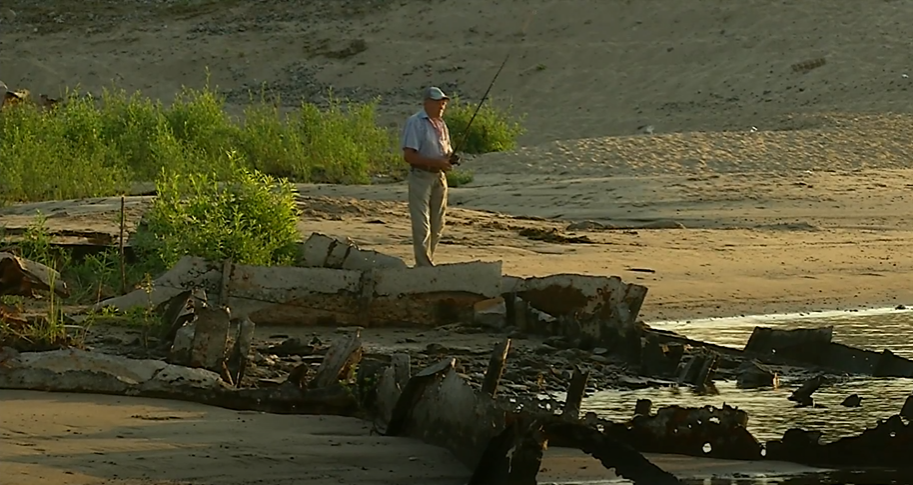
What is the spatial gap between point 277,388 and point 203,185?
521cm

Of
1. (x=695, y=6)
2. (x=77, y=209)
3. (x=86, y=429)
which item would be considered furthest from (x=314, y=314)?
(x=695, y=6)

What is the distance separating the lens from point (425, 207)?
1131 centimetres

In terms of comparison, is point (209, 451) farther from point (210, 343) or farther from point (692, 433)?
point (692, 433)

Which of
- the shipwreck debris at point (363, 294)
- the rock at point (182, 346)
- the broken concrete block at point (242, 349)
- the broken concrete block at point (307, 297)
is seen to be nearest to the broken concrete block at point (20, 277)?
the rock at point (182, 346)

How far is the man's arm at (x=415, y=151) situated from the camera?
1112cm

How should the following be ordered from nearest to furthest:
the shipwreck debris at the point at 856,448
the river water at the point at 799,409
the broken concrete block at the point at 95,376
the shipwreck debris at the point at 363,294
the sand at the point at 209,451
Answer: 1. the sand at the point at 209,451
2. the shipwreck debris at the point at 856,448
3. the broken concrete block at the point at 95,376
4. the river water at the point at 799,409
5. the shipwreck debris at the point at 363,294

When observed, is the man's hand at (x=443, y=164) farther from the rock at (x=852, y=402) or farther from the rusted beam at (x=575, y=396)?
the rusted beam at (x=575, y=396)

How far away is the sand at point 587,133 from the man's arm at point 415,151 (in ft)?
5.80

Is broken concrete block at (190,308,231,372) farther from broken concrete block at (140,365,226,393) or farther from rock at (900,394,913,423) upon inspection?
rock at (900,394,913,423)

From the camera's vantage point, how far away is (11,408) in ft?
23.8

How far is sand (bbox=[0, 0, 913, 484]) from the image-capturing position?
11.6 m

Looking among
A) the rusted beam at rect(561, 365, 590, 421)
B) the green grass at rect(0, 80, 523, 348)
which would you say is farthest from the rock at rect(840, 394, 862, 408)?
the green grass at rect(0, 80, 523, 348)

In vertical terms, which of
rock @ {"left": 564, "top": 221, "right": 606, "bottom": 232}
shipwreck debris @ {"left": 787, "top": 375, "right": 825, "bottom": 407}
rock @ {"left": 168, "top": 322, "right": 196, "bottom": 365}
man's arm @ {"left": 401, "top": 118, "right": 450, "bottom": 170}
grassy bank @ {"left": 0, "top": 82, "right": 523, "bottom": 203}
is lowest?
grassy bank @ {"left": 0, "top": 82, "right": 523, "bottom": 203}

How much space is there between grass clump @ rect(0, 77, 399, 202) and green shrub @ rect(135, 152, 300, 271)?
4.33 m
